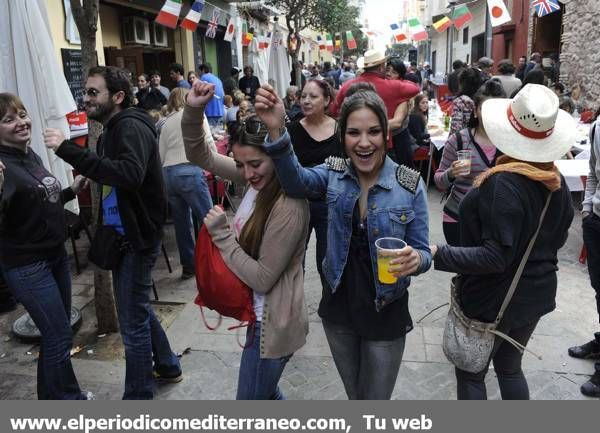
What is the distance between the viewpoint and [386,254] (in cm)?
184

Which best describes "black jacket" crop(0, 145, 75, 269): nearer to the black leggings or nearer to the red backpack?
the red backpack

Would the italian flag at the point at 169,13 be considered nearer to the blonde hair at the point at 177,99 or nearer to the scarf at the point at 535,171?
the blonde hair at the point at 177,99

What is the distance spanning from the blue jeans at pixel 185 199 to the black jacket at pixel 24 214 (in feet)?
7.20

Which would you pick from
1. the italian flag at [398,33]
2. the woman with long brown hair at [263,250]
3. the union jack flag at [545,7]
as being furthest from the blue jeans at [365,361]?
the italian flag at [398,33]

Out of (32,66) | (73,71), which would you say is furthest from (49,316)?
(73,71)

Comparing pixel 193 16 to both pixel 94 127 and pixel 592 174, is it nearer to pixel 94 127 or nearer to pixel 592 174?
pixel 94 127

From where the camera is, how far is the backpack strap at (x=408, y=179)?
80.9 inches

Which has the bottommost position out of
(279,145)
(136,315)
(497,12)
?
(136,315)

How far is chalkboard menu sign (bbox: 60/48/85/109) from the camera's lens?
7.74 meters

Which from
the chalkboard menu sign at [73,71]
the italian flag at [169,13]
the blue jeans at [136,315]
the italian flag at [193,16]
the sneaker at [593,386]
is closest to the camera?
the blue jeans at [136,315]

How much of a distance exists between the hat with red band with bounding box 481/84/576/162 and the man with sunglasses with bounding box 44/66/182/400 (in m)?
1.74

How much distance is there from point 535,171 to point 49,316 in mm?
2549
